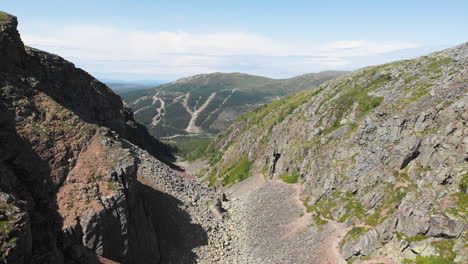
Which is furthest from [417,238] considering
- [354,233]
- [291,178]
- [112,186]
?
[112,186]

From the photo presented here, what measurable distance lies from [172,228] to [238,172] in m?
50.0

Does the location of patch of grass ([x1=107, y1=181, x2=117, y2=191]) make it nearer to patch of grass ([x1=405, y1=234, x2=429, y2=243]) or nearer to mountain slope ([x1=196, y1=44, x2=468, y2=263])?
mountain slope ([x1=196, y1=44, x2=468, y2=263])

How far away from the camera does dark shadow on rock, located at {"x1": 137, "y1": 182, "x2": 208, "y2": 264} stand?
47156mm

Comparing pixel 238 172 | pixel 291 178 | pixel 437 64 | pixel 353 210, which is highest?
pixel 437 64

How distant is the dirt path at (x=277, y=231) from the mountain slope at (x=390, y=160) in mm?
2133

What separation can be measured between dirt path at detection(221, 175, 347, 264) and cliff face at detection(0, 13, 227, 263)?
21.5 feet

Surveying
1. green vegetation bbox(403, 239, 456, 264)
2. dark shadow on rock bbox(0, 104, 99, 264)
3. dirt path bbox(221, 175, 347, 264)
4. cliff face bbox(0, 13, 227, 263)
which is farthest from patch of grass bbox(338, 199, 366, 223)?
dark shadow on rock bbox(0, 104, 99, 264)

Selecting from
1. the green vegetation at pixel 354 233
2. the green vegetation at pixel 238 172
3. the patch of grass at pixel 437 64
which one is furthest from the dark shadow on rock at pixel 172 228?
the patch of grass at pixel 437 64

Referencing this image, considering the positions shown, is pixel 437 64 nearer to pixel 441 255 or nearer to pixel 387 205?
pixel 387 205

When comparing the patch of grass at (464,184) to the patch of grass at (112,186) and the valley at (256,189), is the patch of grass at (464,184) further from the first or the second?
the patch of grass at (112,186)

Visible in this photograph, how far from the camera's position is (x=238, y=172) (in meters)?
100

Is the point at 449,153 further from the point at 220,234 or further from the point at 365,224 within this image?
the point at 220,234

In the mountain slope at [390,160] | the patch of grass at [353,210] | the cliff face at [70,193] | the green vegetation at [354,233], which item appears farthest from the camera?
the patch of grass at [353,210]

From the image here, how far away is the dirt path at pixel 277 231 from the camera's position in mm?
44594
